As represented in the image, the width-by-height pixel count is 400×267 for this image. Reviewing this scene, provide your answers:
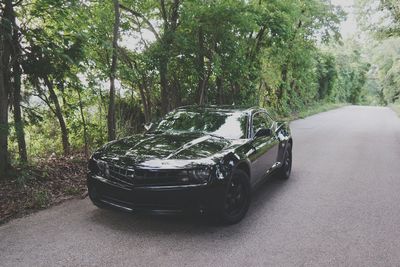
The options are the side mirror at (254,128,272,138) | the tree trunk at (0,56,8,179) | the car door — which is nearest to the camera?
the car door

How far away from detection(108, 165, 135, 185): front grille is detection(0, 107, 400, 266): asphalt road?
617 mm

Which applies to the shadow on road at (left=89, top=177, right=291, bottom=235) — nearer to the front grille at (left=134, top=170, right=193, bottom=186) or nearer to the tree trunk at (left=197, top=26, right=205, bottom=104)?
the front grille at (left=134, top=170, right=193, bottom=186)

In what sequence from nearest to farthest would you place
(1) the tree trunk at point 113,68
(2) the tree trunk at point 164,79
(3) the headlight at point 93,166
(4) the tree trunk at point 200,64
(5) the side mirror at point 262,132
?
(3) the headlight at point 93,166
(5) the side mirror at point 262,132
(1) the tree trunk at point 113,68
(2) the tree trunk at point 164,79
(4) the tree trunk at point 200,64

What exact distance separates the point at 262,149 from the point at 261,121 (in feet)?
2.66

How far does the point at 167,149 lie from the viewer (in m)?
4.65

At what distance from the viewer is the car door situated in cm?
537

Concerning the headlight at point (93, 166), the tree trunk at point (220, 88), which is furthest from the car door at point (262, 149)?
the tree trunk at point (220, 88)

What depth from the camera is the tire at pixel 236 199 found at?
4477mm

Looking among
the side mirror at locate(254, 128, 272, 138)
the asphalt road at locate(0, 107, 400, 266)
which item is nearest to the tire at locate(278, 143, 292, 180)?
the asphalt road at locate(0, 107, 400, 266)

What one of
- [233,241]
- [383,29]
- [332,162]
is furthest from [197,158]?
[383,29]

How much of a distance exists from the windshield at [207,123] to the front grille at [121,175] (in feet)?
4.81

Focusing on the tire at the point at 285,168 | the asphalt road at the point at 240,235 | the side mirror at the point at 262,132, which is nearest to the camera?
the asphalt road at the point at 240,235

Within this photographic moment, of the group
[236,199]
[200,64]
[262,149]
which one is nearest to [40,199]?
[236,199]

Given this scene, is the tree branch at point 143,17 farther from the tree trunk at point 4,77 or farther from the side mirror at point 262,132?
the side mirror at point 262,132
